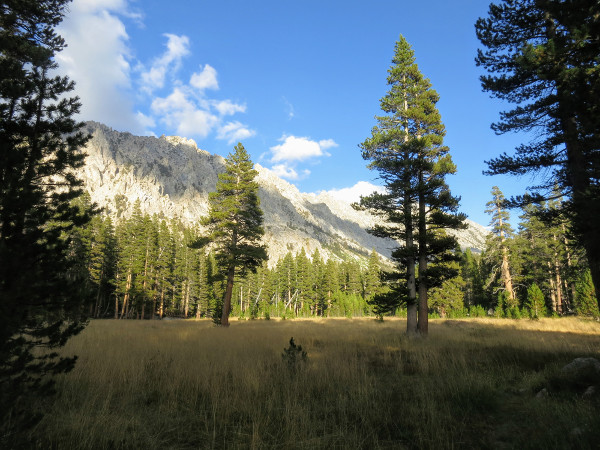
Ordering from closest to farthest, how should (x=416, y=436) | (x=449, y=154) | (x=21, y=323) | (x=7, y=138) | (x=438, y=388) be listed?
(x=21, y=323)
(x=416, y=436)
(x=7, y=138)
(x=438, y=388)
(x=449, y=154)

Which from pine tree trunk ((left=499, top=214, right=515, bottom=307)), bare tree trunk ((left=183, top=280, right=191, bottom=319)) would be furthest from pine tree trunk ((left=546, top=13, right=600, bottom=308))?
bare tree trunk ((left=183, top=280, right=191, bottom=319))

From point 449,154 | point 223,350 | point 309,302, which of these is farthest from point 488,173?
point 309,302

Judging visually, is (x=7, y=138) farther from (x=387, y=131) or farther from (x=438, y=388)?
(x=387, y=131)

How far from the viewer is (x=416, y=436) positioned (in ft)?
11.9

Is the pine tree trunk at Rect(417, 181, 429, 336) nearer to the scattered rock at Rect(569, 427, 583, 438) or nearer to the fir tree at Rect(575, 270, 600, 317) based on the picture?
the scattered rock at Rect(569, 427, 583, 438)

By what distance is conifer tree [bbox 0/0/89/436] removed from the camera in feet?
10.3

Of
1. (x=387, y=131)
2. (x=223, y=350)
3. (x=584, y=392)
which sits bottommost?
(x=223, y=350)

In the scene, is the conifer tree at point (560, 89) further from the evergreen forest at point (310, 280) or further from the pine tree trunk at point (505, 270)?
the pine tree trunk at point (505, 270)

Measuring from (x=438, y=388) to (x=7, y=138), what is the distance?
860 centimetres

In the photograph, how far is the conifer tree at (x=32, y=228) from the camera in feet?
10.3

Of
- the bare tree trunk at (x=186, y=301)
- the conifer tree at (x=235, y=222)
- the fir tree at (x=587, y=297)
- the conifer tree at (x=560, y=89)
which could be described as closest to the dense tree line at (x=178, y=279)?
the bare tree trunk at (x=186, y=301)

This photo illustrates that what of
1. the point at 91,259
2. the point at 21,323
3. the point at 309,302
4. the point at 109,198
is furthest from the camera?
the point at 109,198

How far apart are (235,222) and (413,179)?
1342 cm

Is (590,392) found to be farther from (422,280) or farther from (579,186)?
(422,280)
